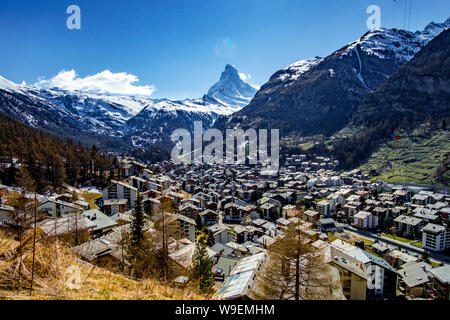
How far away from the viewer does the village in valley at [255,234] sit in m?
8.04

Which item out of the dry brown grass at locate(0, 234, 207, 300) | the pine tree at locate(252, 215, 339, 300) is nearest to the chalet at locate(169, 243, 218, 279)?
the pine tree at locate(252, 215, 339, 300)

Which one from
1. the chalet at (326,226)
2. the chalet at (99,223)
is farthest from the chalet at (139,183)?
the chalet at (326,226)

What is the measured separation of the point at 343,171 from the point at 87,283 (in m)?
90.0

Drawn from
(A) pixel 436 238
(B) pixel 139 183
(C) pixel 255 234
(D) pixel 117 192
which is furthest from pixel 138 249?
(B) pixel 139 183

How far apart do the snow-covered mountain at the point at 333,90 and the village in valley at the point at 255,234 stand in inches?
2946

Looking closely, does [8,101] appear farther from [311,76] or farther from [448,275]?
[448,275]

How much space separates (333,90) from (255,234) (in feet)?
489

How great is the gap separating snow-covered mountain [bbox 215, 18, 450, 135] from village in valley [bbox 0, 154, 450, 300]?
74818mm

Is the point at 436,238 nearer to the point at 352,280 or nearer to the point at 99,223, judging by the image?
the point at 352,280

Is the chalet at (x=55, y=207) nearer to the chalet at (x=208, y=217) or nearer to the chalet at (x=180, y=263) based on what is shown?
the chalet at (x=180, y=263)

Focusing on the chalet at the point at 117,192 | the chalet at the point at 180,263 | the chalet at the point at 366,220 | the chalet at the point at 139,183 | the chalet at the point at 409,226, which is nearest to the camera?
the chalet at the point at 180,263

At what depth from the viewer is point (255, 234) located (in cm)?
3291

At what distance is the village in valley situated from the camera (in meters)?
8.04

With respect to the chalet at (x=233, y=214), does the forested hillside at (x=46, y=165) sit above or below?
above
